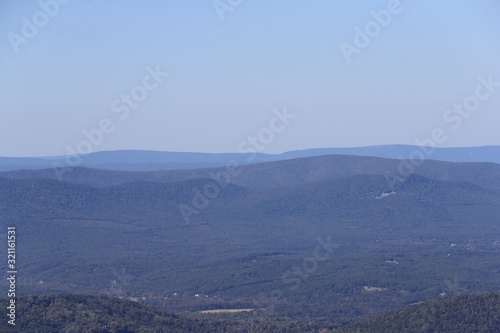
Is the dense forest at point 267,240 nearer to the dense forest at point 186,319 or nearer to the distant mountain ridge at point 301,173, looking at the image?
the distant mountain ridge at point 301,173

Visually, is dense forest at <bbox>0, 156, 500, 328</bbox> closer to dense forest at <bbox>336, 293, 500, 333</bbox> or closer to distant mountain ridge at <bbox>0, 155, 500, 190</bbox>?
distant mountain ridge at <bbox>0, 155, 500, 190</bbox>

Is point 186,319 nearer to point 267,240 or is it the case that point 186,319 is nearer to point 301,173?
point 267,240

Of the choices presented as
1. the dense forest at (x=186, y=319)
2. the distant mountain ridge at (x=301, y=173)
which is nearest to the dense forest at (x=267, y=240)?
the distant mountain ridge at (x=301, y=173)

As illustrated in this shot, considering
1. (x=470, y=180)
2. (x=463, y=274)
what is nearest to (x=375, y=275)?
(x=463, y=274)

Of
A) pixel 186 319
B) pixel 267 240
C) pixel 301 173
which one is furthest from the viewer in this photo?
pixel 301 173

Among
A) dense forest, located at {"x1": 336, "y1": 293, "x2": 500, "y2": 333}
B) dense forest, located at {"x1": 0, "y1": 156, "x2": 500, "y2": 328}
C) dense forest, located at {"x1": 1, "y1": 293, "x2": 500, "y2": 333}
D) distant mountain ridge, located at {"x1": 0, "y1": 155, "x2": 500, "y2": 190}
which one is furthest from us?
distant mountain ridge, located at {"x1": 0, "y1": 155, "x2": 500, "y2": 190}

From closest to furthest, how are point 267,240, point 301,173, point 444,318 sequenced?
point 444,318 < point 267,240 < point 301,173

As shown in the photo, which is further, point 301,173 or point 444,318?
point 301,173

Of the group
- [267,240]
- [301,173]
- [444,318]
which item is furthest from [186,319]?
[301,173]

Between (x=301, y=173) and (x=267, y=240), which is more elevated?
(x=301, y=173)

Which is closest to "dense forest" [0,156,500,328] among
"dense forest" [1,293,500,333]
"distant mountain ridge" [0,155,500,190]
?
"distant mountain ridge" [0,155,500,190]

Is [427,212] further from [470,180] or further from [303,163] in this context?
[303,163]
